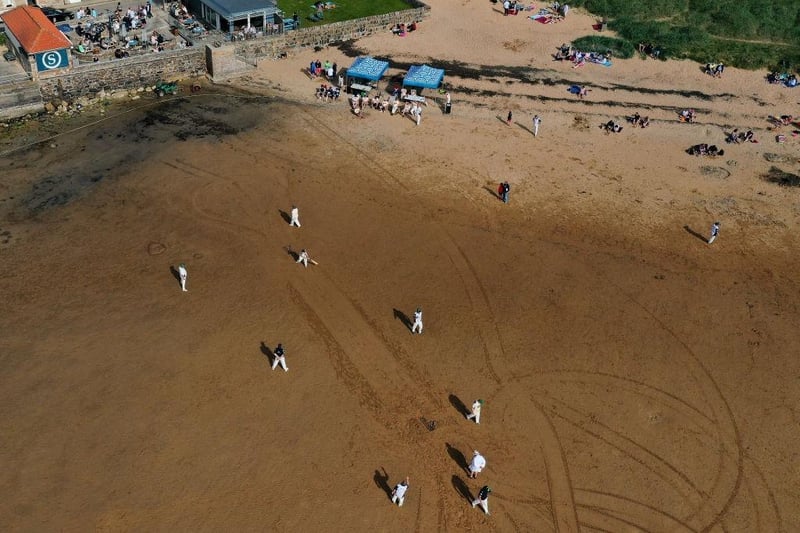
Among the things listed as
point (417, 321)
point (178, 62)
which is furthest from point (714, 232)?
point (178, 62)

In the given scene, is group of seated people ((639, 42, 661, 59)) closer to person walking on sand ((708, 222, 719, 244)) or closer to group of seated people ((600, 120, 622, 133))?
group of seated people ((600, 120, 622, 133))

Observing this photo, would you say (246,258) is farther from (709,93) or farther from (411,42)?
(709,93)

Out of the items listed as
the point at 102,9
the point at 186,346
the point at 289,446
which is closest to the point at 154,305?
the point at 186,346

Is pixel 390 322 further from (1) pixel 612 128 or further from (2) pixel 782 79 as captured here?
(2) pixel 782 79

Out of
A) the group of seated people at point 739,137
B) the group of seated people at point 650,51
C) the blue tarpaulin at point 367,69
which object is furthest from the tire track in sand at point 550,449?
the group of seated people at point 650,51

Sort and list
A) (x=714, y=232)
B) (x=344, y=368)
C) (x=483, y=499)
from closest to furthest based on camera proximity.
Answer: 1. (x=483, y=499)
2. (x=344, y=368)
3. (x=714, y=232)

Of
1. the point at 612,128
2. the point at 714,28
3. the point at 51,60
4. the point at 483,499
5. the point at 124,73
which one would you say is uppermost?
the point at 714,28
